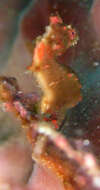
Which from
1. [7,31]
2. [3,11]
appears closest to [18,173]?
[7,31]

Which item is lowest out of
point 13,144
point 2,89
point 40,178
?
point 40,178

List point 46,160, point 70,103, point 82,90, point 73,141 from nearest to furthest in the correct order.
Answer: point 73,141 → point 46,160 → point 70,103 → point 82,90

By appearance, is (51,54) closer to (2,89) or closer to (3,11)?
(2,89)

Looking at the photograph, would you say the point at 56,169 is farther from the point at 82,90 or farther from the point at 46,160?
the point at 82,90

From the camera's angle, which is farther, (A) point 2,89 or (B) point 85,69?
(B) point 85,69

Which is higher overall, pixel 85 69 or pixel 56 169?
pixel 85 69

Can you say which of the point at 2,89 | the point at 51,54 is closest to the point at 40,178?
the point at 2,89

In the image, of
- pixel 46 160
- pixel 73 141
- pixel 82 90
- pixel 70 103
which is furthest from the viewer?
pixel 82 90
